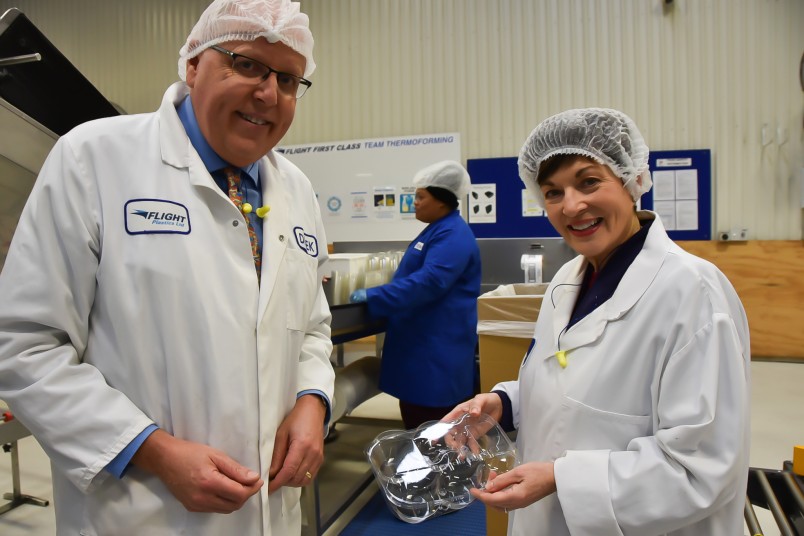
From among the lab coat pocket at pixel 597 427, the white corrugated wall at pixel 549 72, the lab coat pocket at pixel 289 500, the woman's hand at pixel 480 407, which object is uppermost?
the white corrugated wall at pixel 549 72

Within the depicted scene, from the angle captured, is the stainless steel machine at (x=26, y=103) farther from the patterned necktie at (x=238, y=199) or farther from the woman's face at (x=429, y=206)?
the woman's face at (x=429, y=206)

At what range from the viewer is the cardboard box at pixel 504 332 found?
1.75 m

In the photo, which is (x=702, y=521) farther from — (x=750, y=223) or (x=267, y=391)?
(x=750, y=223)

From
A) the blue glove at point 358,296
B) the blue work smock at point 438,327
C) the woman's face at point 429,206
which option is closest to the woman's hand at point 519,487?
the blue glove at point 358,296

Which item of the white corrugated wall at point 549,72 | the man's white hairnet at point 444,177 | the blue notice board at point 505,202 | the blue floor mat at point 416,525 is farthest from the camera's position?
the blue notice board at point 505,202

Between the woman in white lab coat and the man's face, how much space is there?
52 cm

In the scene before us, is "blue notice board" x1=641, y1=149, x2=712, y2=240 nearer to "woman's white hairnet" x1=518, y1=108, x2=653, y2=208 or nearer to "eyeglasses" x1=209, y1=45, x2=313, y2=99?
"woman's white hairnet" x1=518, y1=108, x2=653, y2=208

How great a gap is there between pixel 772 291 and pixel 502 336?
3.58m

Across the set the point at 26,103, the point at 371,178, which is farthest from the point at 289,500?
the point at 371,178

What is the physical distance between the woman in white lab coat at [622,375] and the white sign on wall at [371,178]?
3.96 m

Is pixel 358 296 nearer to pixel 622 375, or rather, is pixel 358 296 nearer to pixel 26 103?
pixel 26 103

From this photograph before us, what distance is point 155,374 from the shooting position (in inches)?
32.8

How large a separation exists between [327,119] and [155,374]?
16.1 feet

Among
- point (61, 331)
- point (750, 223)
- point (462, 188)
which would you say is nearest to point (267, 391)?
point (61, 331)
